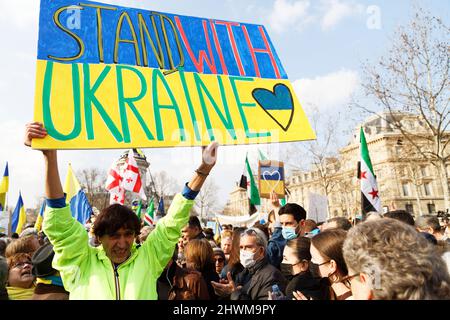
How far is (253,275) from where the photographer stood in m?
3.31

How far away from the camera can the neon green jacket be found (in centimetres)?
214

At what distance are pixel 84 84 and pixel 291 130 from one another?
183 centimetres

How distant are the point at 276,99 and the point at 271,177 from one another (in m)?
4.35

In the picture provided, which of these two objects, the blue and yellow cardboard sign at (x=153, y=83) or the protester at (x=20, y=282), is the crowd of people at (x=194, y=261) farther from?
the blue and yellow cardboard sign at (x=153, y=83)

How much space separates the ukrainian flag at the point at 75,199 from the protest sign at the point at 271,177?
4.35m

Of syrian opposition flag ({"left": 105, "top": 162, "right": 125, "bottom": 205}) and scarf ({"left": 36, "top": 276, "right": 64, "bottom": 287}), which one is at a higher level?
syrian opposition flag ({"left": 105, "top": 162, "right": 125, "bottom": 205})

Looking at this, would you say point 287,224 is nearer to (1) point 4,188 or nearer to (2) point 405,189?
(1) point 4,188

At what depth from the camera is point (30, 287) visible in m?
3.12

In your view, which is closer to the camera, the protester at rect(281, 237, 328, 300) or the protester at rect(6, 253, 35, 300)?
the protester at rect(281, 237, 328, 300)

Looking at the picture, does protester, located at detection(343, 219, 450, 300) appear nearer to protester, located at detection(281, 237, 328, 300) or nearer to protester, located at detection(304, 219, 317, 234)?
protester, located at detection(281, 237, 328, 300)

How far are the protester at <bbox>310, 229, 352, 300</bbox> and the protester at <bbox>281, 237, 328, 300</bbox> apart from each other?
12cm

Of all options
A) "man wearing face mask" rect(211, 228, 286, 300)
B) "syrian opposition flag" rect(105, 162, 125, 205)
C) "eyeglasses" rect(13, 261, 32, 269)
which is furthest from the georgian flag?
"man wearing face mask" rect(211, 228, 286, 300)

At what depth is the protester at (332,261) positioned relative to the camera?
8.09 feet
